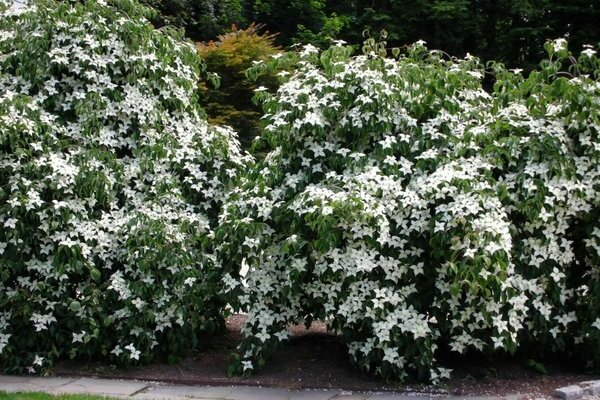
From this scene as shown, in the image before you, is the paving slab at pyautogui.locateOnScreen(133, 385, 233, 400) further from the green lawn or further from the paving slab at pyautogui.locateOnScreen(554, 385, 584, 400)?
the paving slab at pyautogui.locateOnScreen(554, 385, 584, 400)

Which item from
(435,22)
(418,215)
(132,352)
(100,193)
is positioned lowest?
(132,352)

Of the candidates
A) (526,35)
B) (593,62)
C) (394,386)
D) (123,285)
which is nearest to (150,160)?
(123,285)

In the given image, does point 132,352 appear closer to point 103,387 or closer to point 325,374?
point 103,387

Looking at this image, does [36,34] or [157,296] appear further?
[36,34]

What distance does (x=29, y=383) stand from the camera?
5.39m

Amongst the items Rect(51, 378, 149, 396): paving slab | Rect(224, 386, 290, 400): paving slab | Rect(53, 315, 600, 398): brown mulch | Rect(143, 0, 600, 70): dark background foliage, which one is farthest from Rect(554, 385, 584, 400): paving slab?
Rect(143, 0, 600, 70): dark background foliage

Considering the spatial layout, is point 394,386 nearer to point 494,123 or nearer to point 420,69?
point 494,123

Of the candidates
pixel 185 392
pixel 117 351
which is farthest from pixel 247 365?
pixel 117 351

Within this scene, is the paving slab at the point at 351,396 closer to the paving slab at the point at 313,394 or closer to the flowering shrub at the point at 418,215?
the paving slab at the point at 313,394

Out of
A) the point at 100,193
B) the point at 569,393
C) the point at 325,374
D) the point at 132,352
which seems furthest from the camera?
the point at 100,193

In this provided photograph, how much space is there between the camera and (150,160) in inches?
240

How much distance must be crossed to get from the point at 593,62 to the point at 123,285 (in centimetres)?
419

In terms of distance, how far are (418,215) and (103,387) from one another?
2.75 m

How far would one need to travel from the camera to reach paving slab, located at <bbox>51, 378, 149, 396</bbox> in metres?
5.16
